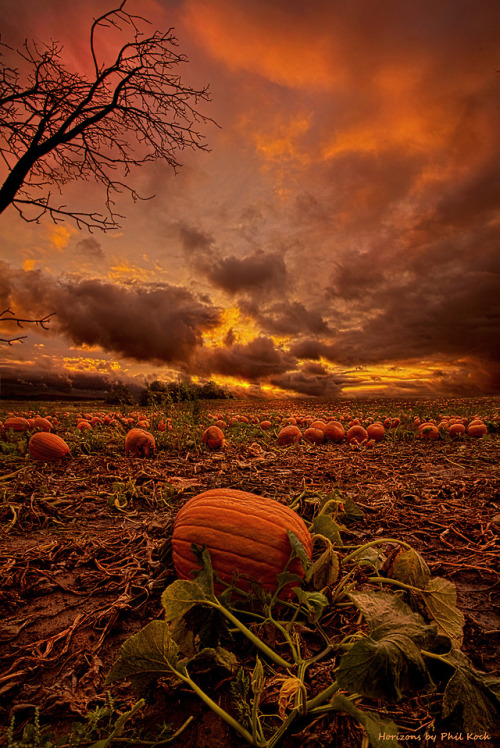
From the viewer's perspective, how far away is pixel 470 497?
3.52 metres

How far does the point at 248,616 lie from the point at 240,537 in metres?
0.36

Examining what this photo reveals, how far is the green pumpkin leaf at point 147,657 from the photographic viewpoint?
112cm

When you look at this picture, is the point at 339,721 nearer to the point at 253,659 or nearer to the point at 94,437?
the point at 253,659

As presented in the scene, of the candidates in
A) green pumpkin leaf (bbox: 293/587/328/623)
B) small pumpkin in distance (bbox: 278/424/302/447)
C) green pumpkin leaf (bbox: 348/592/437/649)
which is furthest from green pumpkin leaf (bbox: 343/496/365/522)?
small pumpkin in distance (bbox: 278/424/302/447)

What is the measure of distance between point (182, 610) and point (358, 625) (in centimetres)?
Answer: 90

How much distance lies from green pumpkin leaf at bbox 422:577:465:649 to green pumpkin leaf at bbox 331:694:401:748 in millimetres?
441

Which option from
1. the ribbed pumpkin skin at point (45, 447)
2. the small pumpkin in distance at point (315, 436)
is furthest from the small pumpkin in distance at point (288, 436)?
the ribbed pumpkin skin at point (45, 447)

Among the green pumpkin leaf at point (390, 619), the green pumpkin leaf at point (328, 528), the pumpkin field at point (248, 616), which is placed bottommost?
the pumpkin field at point (248, 616)

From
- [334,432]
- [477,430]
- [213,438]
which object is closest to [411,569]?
[213,438]

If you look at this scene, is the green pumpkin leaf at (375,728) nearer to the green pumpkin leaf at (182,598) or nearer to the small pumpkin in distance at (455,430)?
the green pumpkin leaf at (182,598)

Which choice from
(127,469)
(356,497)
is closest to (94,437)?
(127,469)

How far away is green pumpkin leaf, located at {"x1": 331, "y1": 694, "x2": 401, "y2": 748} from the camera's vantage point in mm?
940

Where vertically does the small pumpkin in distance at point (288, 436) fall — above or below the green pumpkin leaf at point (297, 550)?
below

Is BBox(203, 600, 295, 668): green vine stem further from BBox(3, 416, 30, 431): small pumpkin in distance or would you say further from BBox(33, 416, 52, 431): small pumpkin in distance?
BBox(3, 416, 30, 431): small pumpkin in distance
